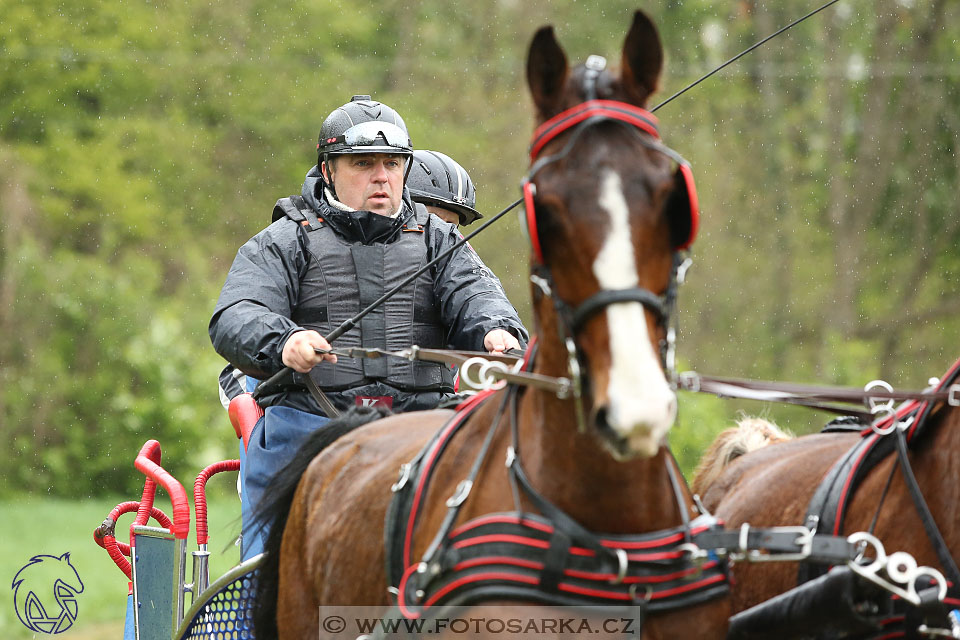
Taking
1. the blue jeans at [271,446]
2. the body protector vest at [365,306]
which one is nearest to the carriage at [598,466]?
the blue jeans at [271,446]

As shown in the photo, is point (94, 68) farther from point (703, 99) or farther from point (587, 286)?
point (587, 286)

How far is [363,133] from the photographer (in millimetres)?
5367

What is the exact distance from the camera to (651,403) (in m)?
2.72

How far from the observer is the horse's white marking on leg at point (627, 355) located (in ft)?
8.93

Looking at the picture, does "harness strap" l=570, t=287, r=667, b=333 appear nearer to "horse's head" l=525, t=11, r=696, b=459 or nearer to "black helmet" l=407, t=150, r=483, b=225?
"horse's head" l=525, t=11, r=696, b=459

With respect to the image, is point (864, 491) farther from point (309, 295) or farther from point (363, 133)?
point (363, 133)

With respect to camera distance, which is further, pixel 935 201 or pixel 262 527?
pixel 935 201

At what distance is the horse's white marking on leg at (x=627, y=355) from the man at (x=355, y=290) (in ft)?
6.84

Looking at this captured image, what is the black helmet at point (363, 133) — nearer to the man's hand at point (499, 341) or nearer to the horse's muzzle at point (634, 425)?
the man's hand at point (499, 341)

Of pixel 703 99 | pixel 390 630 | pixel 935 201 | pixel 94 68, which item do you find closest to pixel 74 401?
pixel 94 68

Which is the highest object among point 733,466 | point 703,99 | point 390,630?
point 703,99

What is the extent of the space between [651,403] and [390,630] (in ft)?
3.54

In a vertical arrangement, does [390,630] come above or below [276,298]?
below

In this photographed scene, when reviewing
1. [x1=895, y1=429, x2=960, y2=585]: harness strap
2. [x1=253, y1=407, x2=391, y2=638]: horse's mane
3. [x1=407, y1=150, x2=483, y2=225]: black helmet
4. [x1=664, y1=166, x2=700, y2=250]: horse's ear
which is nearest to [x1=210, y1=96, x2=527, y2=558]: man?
[x1=253, y1=407, x2=391, y2=638]: horse's mane
